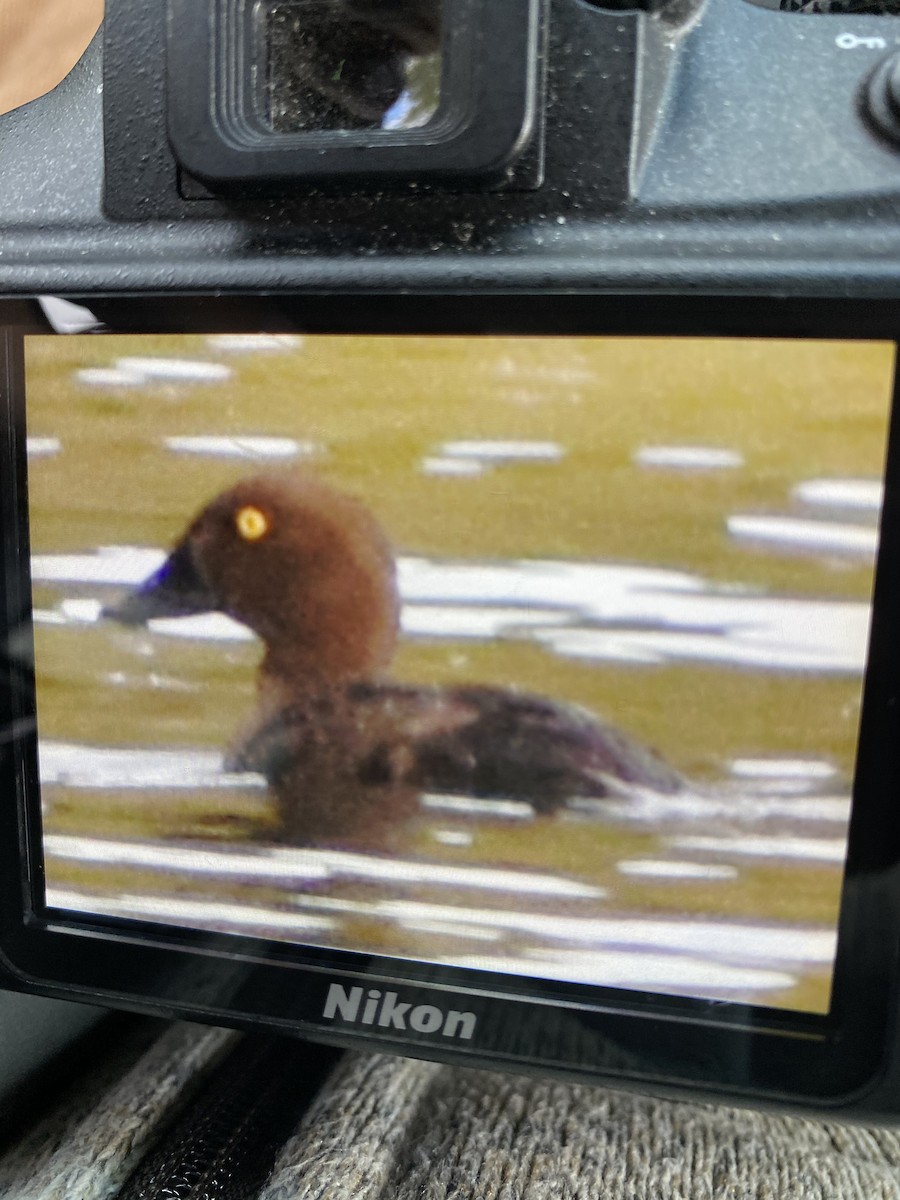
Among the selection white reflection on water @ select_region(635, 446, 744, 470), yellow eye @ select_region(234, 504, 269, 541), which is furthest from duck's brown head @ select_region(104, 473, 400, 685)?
white reflection on water @ select_region(635, 446, 744, 470)

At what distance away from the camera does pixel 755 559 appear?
388 mm

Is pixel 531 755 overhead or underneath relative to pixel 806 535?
underneath

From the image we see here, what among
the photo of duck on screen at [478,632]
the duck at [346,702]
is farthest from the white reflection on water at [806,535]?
the duck at [346,702]

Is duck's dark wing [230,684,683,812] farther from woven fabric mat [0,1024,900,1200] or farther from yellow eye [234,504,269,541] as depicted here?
woven fabric mat [0,1024,900,1200]

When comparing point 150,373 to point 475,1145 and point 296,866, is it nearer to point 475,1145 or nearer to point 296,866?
point 296,866

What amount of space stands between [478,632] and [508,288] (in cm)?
16

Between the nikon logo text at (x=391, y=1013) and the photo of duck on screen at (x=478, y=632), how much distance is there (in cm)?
3

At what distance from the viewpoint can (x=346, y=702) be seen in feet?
1.41

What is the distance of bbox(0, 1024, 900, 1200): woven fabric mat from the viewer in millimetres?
445

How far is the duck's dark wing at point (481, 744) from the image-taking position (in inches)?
16.2

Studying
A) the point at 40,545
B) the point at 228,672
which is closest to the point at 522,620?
the point at 228,672

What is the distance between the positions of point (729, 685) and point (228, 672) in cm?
24

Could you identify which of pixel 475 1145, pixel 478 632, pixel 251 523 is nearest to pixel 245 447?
pixel 251 523

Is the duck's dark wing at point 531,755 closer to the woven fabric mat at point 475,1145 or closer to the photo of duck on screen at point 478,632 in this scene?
the photo of duck on screen at point 478,632
